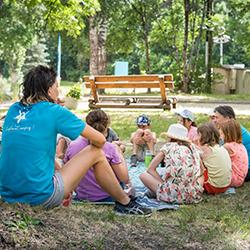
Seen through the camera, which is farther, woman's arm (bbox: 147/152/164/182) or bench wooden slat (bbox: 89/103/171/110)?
bench wooden slat (bbox: 89/103/171/110)

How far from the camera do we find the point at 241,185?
6824 mm

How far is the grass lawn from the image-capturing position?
3744mm

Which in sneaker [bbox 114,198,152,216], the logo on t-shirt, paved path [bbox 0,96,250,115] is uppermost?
the logo on t-shirt

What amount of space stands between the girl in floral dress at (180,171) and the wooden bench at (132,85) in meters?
9.70

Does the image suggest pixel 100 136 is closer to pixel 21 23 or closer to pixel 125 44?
pixel 125 44

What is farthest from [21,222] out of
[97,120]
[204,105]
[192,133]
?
[204,105]

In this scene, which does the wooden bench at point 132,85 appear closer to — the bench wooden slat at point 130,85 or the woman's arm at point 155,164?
the bench wooden slat at point 130,85

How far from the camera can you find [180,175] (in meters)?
5.64

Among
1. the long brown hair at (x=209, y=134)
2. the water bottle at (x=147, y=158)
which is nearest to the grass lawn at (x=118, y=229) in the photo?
the long brown hair at (x=209, y=134)

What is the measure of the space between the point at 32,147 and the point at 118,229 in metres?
0.89

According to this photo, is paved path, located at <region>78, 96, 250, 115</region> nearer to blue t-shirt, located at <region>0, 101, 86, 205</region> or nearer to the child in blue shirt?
the child in blue shirt

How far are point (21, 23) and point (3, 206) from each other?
28.6 meters

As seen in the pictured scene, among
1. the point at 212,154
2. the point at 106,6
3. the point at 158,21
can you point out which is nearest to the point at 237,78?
the point at 158,21

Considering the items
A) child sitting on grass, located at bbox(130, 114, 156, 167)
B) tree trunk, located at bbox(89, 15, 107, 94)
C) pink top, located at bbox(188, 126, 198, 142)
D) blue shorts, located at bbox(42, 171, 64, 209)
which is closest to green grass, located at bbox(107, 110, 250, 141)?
child sitting on grass, located at bbox(130, 114, 156, 167)
